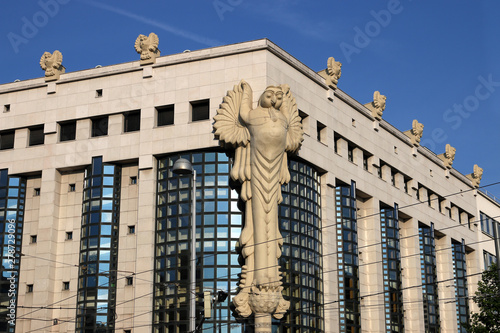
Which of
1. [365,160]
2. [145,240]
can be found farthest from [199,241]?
[365,160]

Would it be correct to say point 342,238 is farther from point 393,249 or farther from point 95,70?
point 95,70

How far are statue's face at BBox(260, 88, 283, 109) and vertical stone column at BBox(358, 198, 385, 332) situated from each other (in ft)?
50.4

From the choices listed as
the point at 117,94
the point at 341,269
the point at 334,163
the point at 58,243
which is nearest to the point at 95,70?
the point at 117,94

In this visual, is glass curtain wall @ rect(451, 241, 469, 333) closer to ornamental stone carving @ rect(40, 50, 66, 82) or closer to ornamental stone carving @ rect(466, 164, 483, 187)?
ornamental stone carving @ rect(466, 164, 483, 187)

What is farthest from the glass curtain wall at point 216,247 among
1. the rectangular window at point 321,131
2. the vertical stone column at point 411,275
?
the vertical stone column at point 411,275

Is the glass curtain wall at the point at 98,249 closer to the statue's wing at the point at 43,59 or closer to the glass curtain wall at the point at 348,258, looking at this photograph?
the statue's wing at the point at 43,59

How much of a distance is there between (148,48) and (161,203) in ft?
33.6

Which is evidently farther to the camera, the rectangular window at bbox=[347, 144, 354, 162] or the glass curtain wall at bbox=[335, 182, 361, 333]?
the rectangular window at bbox=[347, 144, 354, 162]

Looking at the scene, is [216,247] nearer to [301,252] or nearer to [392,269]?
[301,252]

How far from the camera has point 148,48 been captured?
2250 inches

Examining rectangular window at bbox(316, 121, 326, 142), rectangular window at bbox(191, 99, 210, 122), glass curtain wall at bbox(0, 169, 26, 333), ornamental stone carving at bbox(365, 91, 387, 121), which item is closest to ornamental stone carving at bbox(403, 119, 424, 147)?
ornamental stone carving at bbox(365, 91, 387, 121)

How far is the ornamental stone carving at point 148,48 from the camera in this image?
187ft

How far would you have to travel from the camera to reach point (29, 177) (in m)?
59.3

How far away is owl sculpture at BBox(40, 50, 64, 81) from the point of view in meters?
59.4
